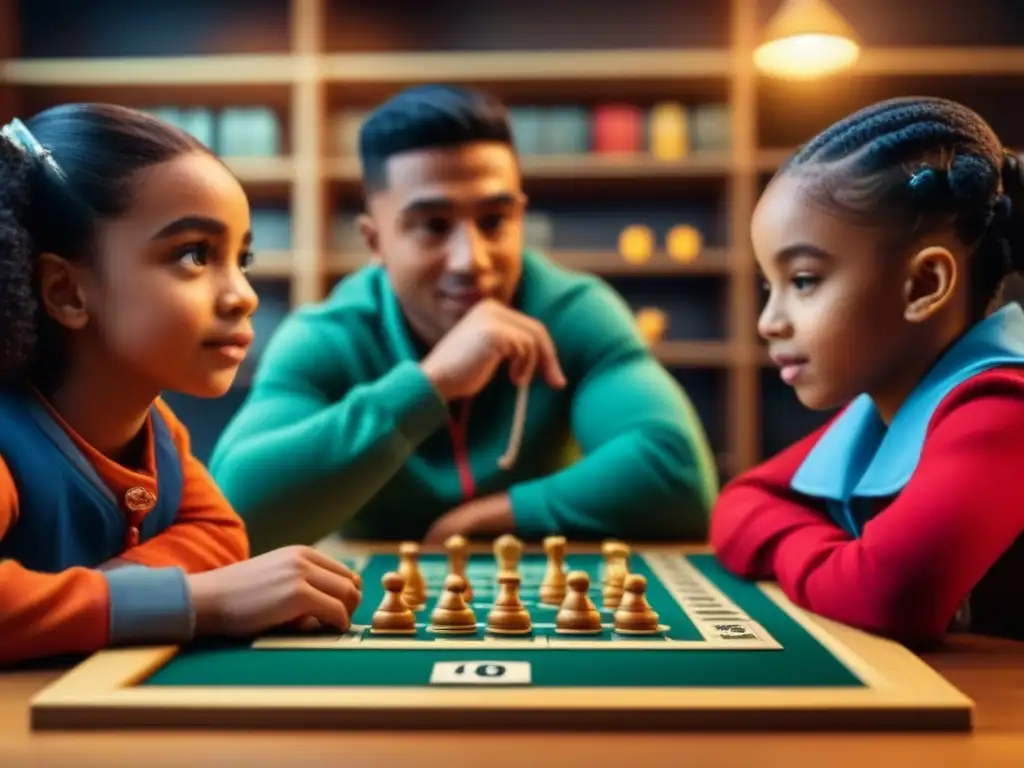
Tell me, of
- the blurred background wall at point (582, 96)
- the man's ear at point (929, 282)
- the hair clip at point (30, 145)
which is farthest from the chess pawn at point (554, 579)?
the blurred background wall at point (582, 96)

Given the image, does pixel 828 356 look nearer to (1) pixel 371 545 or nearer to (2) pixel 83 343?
(2) pixel 83 343

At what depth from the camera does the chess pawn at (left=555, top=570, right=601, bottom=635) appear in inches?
32.0

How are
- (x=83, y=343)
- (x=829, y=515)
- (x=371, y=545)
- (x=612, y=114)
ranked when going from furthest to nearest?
(x=612, y=114), (x=371, y=545), (x=829, y=515), (x=83, y=343)

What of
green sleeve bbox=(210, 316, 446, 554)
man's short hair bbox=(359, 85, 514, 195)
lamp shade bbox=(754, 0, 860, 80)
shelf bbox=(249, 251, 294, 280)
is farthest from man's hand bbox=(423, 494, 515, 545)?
shelf bbox=(249, 251, 294, 280)

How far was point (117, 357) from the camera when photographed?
32.3 inches

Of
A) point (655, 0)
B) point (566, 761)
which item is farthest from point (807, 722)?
point (655, 0)

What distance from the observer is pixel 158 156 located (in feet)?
2.69

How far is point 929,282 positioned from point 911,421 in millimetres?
101

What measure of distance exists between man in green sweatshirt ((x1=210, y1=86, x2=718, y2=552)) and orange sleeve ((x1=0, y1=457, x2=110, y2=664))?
1.74ft

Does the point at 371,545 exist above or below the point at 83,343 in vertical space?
below

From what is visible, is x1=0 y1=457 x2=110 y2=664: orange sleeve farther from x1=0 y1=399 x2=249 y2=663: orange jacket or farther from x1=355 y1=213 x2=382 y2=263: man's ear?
x1=355 y1=213 x2=382 y2=263: man's ear

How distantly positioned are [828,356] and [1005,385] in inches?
4.8

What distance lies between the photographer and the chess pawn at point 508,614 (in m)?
0.81

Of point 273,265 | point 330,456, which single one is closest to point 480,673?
point 330,456
